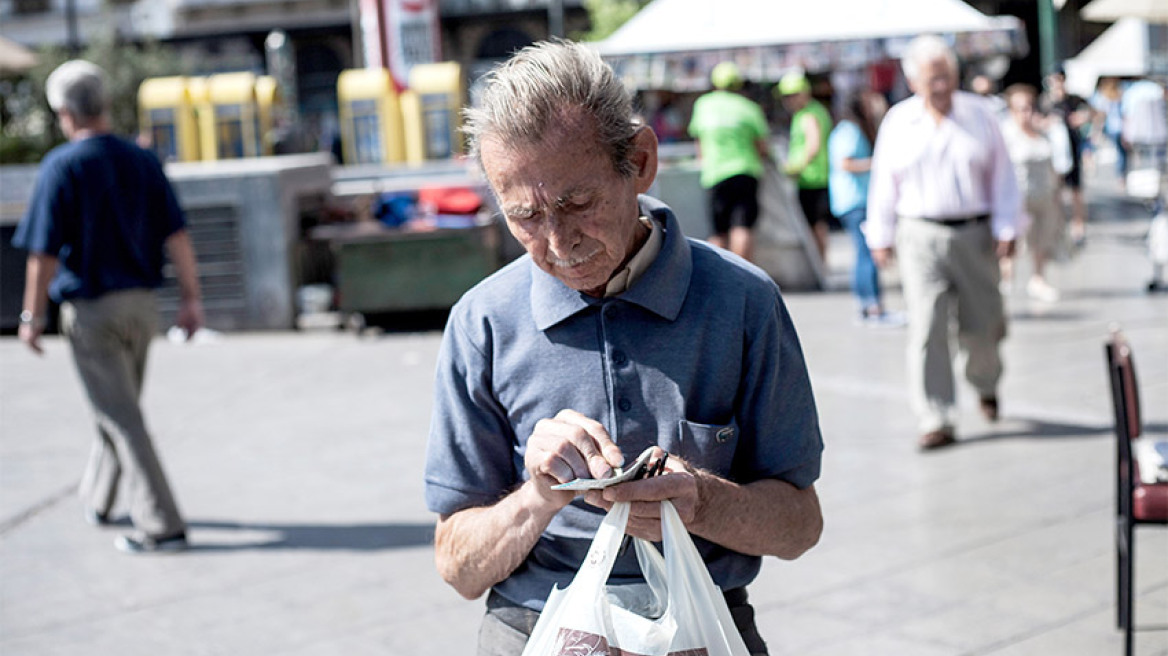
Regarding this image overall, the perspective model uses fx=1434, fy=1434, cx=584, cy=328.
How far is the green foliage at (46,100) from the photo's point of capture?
107 feet

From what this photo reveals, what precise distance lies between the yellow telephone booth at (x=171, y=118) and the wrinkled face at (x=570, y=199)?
52.8ft

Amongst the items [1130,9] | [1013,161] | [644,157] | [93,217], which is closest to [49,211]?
[93,217]


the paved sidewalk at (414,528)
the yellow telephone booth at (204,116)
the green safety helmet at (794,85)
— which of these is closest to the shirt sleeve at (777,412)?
the paved sidewalk at (414,528)

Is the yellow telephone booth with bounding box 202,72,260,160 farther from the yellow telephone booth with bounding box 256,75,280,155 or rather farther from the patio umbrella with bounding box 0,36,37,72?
the patio umbrella with bounding box 0,36,37,72

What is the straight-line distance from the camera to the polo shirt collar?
2082mm

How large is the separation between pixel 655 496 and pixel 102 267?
4305 mm

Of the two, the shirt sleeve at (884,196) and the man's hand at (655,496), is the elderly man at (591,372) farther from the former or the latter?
the shirt sleeve at (884,196)

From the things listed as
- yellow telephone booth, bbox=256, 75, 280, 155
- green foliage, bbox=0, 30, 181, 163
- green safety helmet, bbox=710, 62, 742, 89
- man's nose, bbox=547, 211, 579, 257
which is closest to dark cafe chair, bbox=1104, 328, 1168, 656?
man's nose, bbox=547, 211, 579, 257

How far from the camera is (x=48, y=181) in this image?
18.5 ft

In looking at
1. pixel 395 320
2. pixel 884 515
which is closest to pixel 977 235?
pixel 884 515

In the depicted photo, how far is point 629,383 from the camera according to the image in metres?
2.09

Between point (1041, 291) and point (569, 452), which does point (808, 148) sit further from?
point (569, 452)

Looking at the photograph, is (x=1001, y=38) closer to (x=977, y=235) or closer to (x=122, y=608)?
(x=977, y=235)

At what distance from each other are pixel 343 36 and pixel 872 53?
37.8 m
